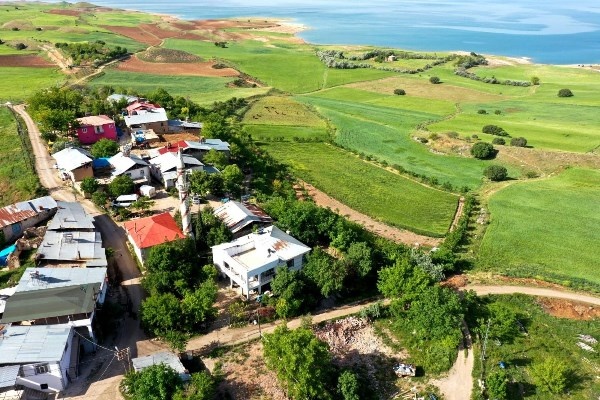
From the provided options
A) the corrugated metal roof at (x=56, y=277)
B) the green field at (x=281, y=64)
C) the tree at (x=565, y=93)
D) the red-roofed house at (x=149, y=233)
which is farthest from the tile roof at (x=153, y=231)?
the tree at (x=565, y=93)

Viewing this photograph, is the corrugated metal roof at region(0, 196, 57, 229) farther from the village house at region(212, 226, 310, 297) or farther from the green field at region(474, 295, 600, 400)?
the green field at region(474, 295, 600, 400)

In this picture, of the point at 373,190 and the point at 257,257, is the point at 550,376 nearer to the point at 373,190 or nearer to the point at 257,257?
the point at 257,257

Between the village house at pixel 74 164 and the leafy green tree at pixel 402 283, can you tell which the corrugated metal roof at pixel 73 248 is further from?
the leafy green tree at pixel 402 283

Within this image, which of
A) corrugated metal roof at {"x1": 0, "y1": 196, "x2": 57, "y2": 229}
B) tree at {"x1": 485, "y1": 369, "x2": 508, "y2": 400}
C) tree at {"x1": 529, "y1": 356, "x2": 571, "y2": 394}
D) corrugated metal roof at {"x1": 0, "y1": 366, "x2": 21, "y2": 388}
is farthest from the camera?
corrugated metal roof at {"x1": 0, "y1": 196, "x2": 57, "y2": 229}

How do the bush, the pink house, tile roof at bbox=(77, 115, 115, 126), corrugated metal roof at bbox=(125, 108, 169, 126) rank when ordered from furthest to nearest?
the bush
corrugated metal roof at bbox=(125, 108, 169, 126)
tile roof at bbox=(77, 115, 115, 126)
the pink house

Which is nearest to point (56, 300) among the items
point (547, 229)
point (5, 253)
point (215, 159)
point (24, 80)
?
point (5, 253)

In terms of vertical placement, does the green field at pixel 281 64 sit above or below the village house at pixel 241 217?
above

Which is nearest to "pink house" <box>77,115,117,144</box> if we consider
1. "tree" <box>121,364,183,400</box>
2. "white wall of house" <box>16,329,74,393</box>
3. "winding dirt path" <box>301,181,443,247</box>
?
"winding dirt path" <box>301,181,443,247</box>

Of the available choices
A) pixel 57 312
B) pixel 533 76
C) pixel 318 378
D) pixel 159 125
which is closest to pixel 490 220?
pixel 318 378
